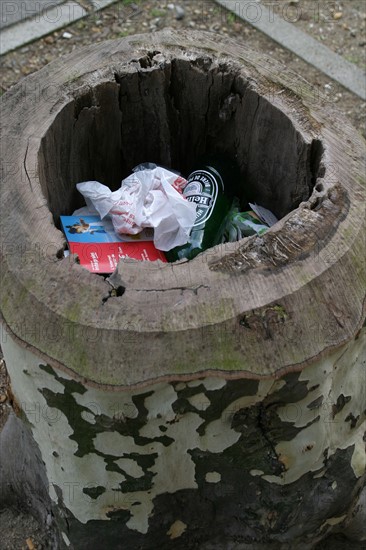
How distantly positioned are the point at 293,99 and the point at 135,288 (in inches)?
28.8

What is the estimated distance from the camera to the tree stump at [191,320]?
136 centimetres

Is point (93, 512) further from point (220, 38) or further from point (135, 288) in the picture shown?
point (220, 38)

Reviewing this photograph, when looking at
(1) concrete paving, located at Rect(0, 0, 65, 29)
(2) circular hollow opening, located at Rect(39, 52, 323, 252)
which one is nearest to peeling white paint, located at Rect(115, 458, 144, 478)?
(2) circular hollow opening, located at Rect(39, 52, 323, 252)

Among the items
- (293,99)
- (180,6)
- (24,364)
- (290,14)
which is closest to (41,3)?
(180,6)

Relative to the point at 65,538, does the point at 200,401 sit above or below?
above

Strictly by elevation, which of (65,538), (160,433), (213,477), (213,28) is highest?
(213,28)

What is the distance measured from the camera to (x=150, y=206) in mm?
1772

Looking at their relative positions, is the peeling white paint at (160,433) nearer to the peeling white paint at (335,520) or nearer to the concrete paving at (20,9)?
the peeling white paint at (335,520)

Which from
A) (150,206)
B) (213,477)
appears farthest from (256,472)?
(150,206)

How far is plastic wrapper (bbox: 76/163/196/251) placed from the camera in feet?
5.70

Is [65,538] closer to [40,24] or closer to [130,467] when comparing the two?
[130,467]

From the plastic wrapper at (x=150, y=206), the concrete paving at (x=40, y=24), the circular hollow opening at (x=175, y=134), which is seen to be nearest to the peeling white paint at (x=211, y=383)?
the plastic wrapper at (x=150, y=206)

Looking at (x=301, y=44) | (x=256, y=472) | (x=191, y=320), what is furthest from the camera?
(x=301, y=44)

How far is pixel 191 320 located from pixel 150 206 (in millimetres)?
507
